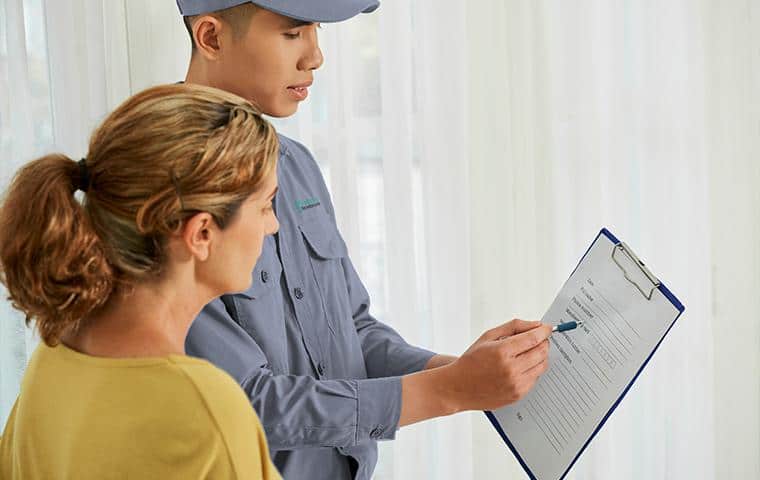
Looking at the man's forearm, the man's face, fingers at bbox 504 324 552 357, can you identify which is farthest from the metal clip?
the man's face

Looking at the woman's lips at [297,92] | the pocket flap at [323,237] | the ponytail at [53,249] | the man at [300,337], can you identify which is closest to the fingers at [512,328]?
the man at [300,337]

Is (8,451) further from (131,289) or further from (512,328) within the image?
(512,328)

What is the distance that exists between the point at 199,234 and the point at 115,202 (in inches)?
3.4

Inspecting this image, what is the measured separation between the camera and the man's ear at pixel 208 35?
1359 mm

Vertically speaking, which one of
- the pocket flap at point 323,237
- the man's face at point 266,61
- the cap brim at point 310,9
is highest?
the cap brim at point 310,9

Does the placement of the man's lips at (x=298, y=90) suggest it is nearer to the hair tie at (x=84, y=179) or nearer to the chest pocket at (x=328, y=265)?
the chest pocket at (x=328, y=265)

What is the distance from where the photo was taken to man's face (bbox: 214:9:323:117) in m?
1.37

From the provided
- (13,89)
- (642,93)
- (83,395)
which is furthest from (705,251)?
(83,395)

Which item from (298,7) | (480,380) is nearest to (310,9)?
(298,7)

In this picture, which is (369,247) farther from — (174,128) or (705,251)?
(174,128)

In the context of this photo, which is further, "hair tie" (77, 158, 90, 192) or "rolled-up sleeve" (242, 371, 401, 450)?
"rolled-up sleeve" (242, 371, 401, 450)

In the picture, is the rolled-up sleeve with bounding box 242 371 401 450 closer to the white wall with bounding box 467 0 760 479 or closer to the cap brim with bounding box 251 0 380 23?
the cap brim with bounding box 251 0 380 23

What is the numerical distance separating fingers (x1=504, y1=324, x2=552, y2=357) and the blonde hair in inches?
21.3

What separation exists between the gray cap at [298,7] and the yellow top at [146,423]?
59 centimetres
